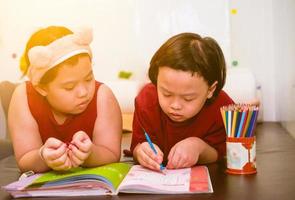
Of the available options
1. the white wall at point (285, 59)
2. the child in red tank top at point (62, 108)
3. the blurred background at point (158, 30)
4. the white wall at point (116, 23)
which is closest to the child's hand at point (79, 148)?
the child in red tank top at point (62, 108)

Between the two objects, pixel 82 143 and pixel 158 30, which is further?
pixel 158 30

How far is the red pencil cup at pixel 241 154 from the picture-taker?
0.94 m

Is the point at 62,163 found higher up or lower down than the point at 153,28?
lower down

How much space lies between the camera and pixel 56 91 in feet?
3.20

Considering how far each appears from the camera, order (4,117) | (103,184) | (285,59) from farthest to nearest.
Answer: (285,59), (4,117), (103,184)

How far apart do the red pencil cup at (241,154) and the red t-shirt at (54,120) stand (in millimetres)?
325

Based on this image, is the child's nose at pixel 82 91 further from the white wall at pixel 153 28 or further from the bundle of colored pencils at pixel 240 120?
the white wall at pixel 153 28

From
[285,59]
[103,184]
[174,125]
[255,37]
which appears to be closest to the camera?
[103,184]

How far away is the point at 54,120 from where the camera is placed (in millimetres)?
1025

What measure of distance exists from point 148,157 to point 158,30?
139cm

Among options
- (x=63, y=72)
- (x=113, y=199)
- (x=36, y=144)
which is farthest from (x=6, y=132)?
(x=113, y=199)

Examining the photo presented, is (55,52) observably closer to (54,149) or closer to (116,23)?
(54,149)

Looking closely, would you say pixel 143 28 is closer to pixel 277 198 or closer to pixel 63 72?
pixel 63 72

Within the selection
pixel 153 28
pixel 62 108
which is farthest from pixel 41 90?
pixel 153 28
